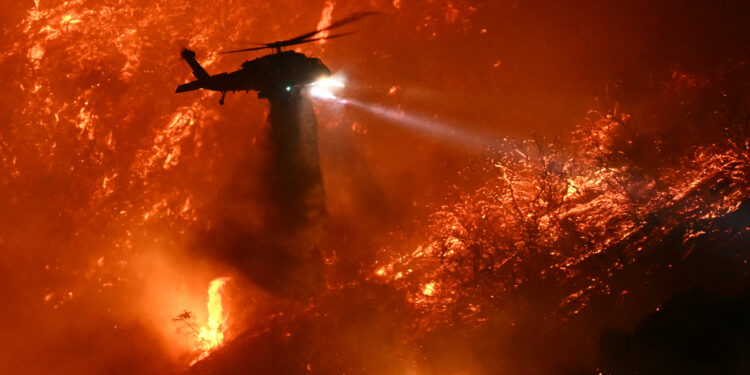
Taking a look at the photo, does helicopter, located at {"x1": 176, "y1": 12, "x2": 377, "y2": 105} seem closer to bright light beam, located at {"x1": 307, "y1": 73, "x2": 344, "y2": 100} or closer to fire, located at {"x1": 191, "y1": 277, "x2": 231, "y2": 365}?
bright light beam, located at {"x1": 307, "y1": 73, "x2": 344, "y2": 100}

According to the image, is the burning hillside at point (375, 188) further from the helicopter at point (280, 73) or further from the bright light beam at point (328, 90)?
the helicopter at point (280, 73)

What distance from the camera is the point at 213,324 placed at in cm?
1638

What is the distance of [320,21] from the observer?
15.9 m

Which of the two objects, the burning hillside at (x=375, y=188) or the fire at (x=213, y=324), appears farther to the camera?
the fire at (x=213, y=324)

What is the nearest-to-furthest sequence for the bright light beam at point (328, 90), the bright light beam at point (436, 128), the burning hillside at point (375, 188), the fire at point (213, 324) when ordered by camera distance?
the burning hillside at point (375, 188)
the bright light beam at point (436, 128)
the bright light beam at point (328, 90)
the fire at point (213, 324)

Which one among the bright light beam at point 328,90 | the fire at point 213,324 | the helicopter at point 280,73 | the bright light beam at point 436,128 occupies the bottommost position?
the fire at point 213,324

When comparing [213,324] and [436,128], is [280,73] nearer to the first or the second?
[436,128]

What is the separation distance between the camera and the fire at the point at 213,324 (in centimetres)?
1622

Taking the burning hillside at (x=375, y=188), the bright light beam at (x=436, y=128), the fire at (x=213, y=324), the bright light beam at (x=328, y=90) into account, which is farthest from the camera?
the fire at (x=213, y=324)

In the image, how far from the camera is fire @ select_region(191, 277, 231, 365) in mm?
16219

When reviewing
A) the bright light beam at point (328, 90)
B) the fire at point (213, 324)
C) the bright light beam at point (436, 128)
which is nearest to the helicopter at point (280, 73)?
the bright light beam at point (328, 90)

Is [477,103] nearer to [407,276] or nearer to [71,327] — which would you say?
[407,276]

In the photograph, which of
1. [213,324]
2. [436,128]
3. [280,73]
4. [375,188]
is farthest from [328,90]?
[213,324]

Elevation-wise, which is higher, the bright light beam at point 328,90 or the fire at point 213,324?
the bright light beam at point 328,90
